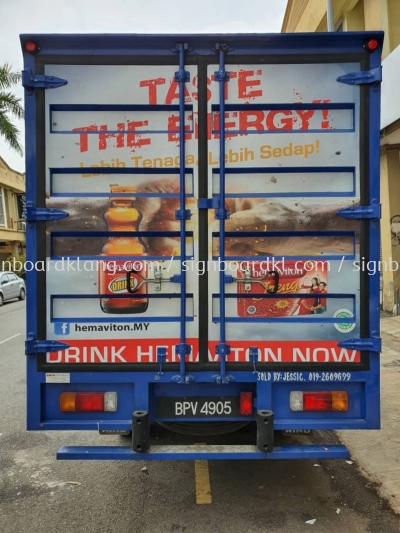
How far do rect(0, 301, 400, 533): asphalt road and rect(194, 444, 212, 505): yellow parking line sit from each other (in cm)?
4

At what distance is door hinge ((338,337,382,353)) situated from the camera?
3123 mm

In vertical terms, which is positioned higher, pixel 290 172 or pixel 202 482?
pixel 290 172

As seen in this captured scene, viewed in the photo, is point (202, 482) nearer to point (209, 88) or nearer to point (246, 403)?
point (246, 403)

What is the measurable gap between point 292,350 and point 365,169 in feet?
4.56

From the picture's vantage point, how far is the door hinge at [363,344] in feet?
10.2

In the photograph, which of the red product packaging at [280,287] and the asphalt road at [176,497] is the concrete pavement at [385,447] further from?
the red product packaging at [280,287]

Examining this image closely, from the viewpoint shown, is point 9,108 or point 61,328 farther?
point 9,108

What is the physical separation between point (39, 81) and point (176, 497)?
11.0 ft

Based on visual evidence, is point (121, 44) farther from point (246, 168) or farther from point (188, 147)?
point (246, 168)

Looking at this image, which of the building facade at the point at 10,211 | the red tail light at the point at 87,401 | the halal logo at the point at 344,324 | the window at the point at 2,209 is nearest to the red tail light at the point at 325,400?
the halal logo at the point at 344,324

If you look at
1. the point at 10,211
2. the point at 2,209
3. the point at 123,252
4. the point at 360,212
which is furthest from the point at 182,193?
the point at 10,211

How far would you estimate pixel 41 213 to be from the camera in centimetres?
311

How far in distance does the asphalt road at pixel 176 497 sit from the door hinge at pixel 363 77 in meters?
2.99

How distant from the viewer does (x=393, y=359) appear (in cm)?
768
